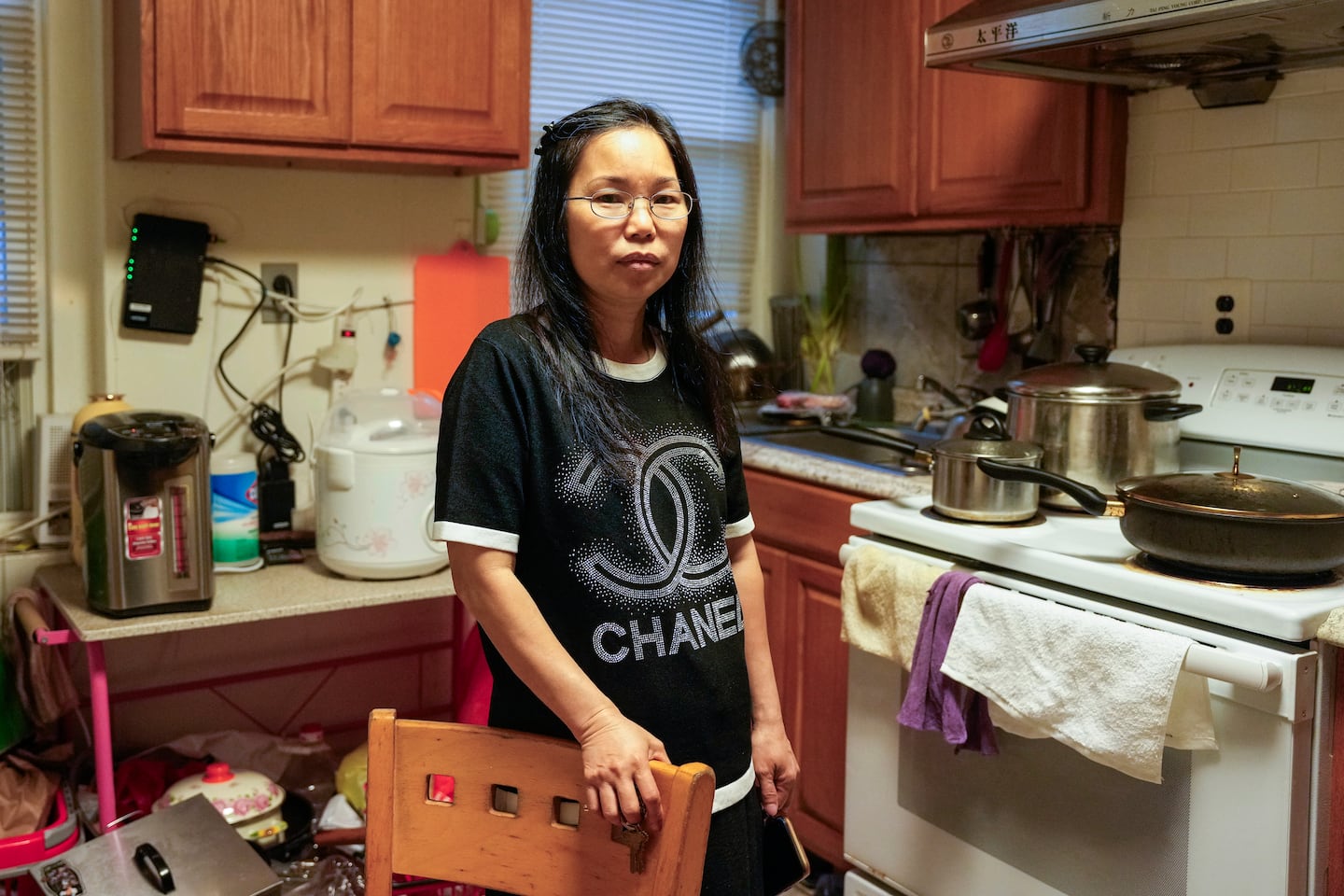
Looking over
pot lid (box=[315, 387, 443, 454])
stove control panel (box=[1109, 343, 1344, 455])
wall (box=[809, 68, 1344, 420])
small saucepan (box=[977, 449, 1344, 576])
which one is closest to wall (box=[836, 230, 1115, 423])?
wall (box=[809, 68, 1344, 420])

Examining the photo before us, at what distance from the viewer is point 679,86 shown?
3.18 m

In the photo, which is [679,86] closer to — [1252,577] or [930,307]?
[930,307]

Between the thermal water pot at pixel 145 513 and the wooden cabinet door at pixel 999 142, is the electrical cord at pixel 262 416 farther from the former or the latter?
the wooden cabinet door at pixel 999 142

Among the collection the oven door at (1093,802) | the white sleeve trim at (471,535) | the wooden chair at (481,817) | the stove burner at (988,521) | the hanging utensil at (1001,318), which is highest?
the hanging utensil at (1001,318)

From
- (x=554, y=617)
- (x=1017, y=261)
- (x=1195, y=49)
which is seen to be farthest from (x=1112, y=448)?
(x=554, y=617)

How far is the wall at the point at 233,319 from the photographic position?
2.39 meters

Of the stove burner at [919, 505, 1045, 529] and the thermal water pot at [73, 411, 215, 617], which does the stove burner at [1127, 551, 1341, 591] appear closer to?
the stove burner at [919, 505, 1045, 529]

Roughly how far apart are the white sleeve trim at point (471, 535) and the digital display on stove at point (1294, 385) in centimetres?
142

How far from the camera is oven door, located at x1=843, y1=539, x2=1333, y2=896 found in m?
1.42

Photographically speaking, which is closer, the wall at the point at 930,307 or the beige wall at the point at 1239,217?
the beige wall at the point at 1239,217

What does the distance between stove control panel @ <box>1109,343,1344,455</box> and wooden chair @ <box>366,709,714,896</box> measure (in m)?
1.34

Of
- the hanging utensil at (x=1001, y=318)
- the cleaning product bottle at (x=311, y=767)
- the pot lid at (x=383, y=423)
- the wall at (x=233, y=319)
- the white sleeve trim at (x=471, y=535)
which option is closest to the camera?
the white sleeve trim at (x=471, y=535)

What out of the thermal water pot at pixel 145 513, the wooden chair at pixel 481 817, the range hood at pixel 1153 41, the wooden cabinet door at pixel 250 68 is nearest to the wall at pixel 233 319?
the wooden cabinet door at pixel 250 68


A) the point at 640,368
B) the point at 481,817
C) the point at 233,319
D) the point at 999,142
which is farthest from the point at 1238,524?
the point at 233,319
